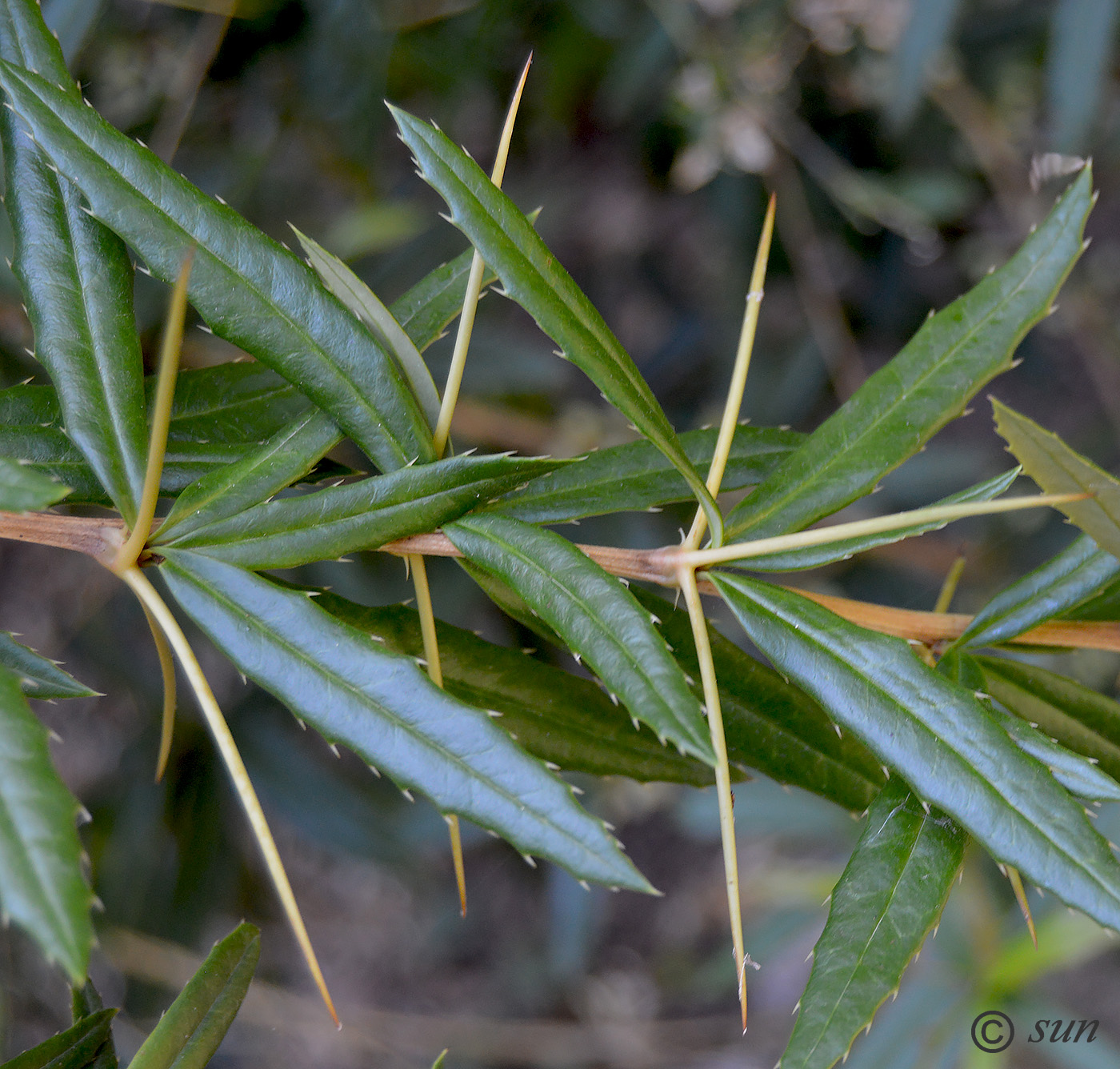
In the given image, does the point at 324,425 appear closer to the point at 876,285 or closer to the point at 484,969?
the point at 876,285

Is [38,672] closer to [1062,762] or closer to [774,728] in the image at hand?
[774,728]

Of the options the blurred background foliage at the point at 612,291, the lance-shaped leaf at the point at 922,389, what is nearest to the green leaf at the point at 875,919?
the lance-shaped leaf at the point at 922,389

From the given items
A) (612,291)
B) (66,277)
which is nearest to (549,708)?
(66,277)

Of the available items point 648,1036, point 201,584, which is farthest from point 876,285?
point 648,1036

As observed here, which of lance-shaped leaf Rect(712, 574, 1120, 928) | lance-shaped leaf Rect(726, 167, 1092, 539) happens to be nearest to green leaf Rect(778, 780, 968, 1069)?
lance-shaped leaf Rect(712, 574, 1120, 928)

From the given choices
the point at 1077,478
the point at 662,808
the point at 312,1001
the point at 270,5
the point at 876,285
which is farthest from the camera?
the point at 662,808
